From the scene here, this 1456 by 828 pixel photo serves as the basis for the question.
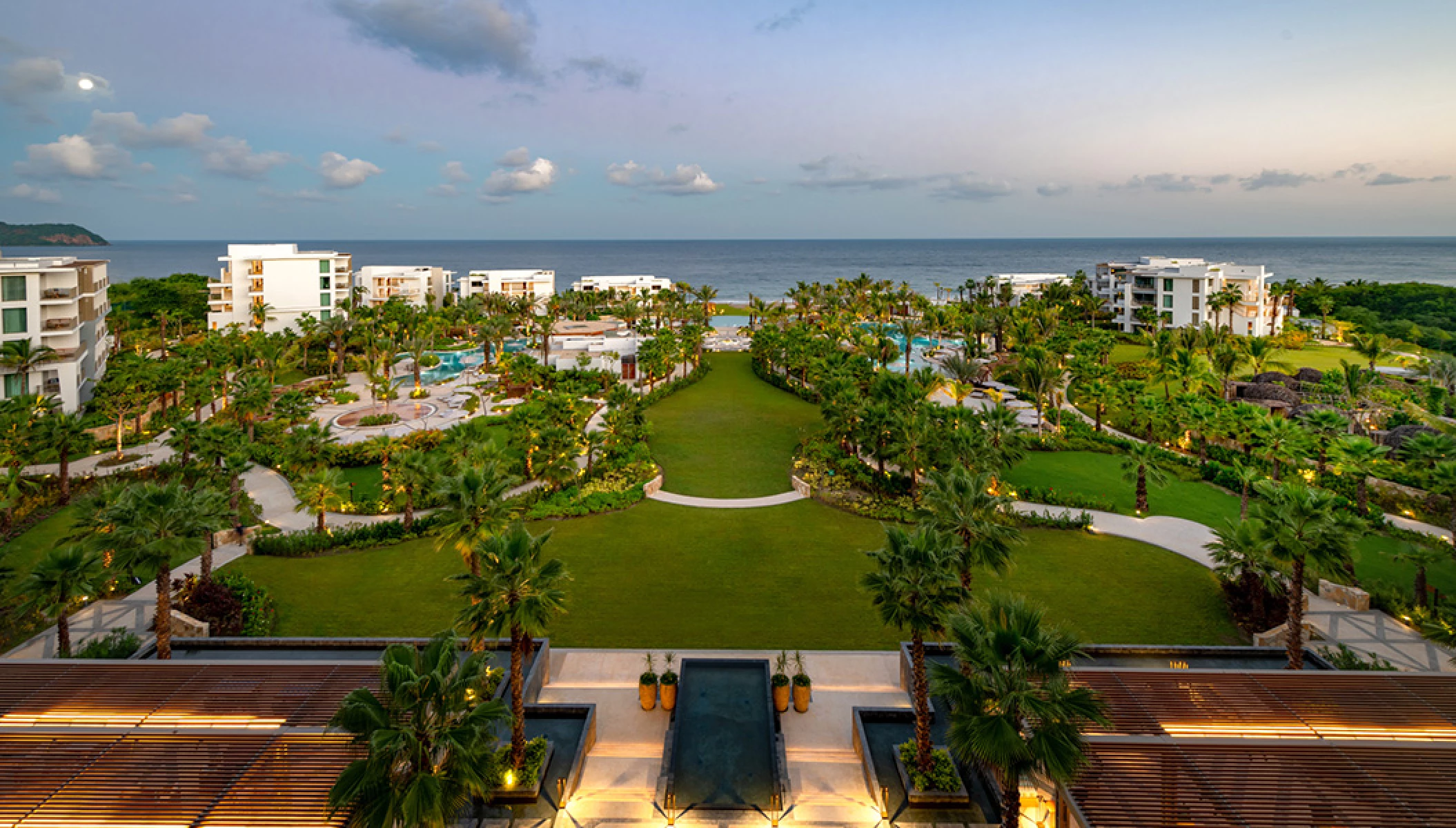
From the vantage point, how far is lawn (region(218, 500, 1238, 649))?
77.7 ft

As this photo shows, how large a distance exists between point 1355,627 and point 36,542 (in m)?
54.0

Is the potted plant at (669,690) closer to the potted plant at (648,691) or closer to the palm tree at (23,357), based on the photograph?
the potted plant at (648,691)

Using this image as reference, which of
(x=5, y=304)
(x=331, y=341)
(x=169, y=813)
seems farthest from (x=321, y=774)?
(x=331, y=341)

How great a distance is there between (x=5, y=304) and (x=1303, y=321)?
137 meters

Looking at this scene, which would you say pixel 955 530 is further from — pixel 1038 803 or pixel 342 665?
pixel 342 665

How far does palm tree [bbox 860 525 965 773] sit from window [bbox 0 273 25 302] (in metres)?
63.8

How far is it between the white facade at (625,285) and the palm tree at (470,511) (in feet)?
343

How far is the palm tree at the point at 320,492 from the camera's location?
98.2 feet

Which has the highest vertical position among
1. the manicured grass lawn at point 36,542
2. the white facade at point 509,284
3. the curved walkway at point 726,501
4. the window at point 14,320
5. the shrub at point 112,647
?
the white facade at point 509,284

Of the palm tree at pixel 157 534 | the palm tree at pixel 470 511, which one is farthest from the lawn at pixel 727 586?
the palm tree at pixel 470 511

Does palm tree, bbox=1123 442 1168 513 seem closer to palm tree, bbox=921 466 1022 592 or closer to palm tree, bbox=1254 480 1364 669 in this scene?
palm tree, bbox=1254 480 1364 669

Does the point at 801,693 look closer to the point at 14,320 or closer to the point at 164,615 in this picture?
the point at 164,615

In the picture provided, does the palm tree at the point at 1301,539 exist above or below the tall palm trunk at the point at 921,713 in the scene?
above

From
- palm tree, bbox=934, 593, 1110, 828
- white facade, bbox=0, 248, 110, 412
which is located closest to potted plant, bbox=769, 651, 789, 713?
palm tree, bbox=934, 593, 1110, 828
